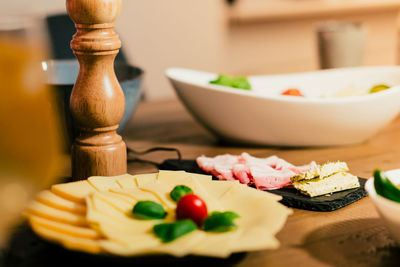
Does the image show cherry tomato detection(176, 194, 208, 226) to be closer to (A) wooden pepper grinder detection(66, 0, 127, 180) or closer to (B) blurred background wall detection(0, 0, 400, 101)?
(A) wooden pepper grinder detection(66, 0, 127, 180)

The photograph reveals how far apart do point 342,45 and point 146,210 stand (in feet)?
4.45

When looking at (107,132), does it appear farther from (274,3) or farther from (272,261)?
(274,3)

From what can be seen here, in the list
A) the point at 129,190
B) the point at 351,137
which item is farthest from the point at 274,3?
the point at 129,190

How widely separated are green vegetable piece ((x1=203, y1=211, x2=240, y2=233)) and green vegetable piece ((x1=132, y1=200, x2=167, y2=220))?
0.07 metres

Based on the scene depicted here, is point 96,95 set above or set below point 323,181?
above

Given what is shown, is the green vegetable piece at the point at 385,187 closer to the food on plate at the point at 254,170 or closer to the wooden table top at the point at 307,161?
the wooden table top at the point at 307,161

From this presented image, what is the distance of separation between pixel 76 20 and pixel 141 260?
1.47ft

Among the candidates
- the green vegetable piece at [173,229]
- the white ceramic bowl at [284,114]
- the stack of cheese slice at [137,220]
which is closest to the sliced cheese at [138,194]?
the stack of cheese slice at [137,220]

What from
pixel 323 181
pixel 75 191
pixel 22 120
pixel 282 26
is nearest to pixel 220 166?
pixel 323 181

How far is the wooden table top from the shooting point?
0.63 m

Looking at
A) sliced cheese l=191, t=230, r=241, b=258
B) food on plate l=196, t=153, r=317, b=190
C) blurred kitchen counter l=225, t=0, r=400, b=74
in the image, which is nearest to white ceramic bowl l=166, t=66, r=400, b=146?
food on plate l=196, t=153, r=317, b=190

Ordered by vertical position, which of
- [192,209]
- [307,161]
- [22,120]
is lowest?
[307,161]

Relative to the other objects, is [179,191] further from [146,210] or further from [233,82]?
[233,82]

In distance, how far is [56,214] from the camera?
62 cm
